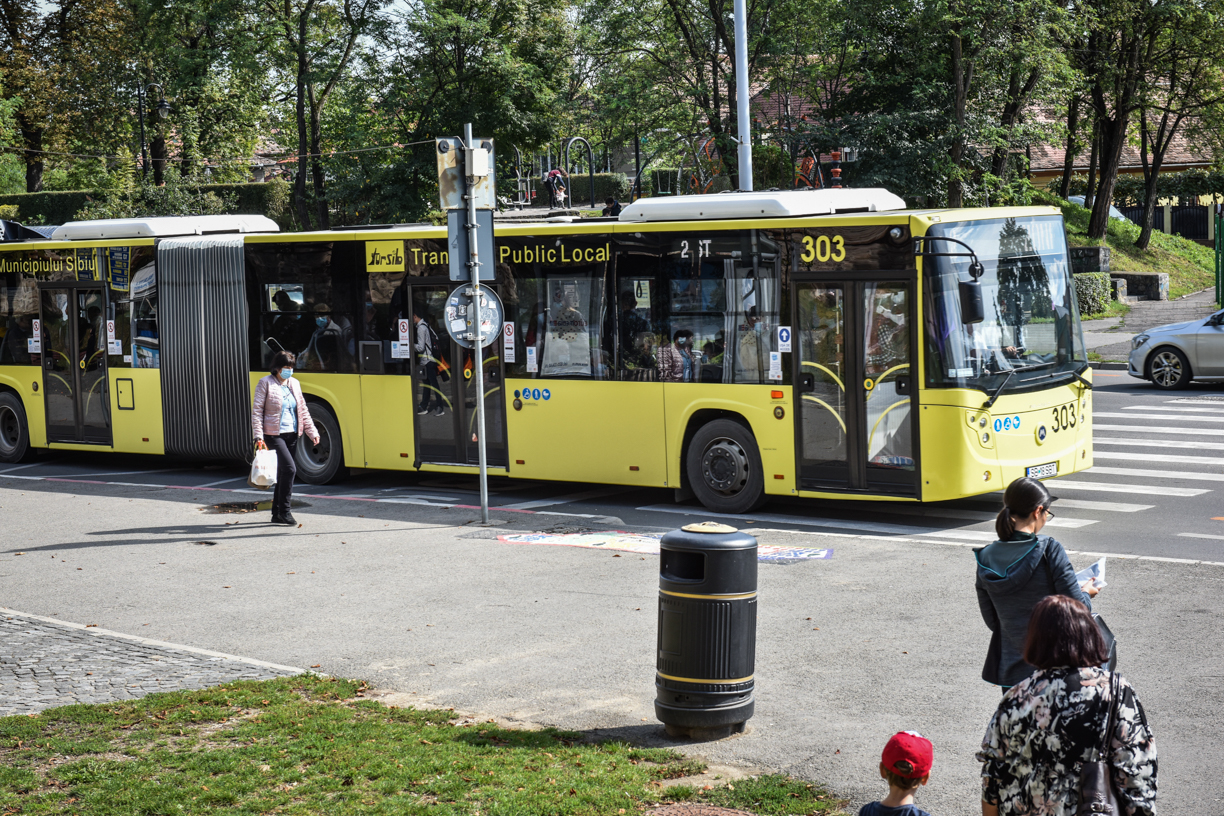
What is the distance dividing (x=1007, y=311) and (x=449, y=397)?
20.8ft

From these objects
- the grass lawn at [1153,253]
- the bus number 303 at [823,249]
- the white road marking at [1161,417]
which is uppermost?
the grass lawn at [1153,253]

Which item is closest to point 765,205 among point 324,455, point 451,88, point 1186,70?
point 324,455

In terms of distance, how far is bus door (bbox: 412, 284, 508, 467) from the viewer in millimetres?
15141

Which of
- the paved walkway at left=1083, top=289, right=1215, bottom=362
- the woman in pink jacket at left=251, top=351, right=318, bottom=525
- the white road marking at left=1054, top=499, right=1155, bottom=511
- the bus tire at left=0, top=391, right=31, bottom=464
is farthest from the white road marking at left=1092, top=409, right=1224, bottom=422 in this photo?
the bus tire at left=0, top=391, right=31, bottom=464

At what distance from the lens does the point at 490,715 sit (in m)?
7.46

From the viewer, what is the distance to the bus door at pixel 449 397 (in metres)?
15.1

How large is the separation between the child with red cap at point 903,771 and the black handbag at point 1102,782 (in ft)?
1.64

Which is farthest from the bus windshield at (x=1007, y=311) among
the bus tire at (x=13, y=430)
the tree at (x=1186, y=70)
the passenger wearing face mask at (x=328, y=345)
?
the tree at (x=1186, y=70)

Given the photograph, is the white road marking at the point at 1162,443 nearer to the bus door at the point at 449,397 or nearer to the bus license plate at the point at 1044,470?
the bus license plate at the point at 1044,470

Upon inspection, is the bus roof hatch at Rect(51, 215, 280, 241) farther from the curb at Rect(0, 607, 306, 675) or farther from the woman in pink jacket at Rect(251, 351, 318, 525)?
the curb at Rect(0, 607, 306, 675)

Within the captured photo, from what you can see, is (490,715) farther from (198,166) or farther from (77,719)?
(198,166)

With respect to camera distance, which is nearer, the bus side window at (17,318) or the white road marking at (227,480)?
the white road marking at (227,480)

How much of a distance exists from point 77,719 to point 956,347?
8.04 meters

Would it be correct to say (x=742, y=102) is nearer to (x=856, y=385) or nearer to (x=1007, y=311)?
(x=1007, y=311)
